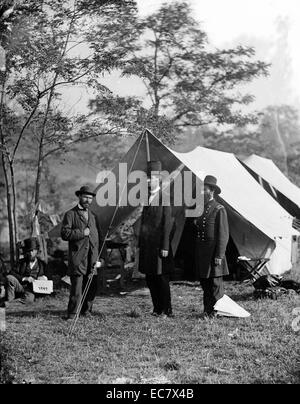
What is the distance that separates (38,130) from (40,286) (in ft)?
15.2

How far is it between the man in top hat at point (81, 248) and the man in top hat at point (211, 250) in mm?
1288

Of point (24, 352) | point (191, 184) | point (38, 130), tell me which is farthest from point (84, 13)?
point (24, 352)

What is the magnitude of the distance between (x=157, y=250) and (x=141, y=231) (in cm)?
40

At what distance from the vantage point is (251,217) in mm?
9102

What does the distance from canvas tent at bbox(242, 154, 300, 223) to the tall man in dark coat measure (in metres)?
5.67

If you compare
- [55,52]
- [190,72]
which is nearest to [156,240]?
[55,52]

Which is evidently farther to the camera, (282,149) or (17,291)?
(282,149)

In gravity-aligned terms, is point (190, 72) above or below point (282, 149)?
above

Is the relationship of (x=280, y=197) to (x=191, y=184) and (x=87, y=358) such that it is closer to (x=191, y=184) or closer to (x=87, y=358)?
(x=191, y=184)

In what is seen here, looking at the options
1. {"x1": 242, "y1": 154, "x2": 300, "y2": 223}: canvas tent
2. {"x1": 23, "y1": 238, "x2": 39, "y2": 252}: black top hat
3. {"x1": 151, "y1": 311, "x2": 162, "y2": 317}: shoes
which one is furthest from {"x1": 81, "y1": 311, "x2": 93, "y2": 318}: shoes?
{"x1": 242, "y1": 154, "x2": 300, "y2": 223}: canvas tent

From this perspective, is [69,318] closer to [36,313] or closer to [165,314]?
[36,313]

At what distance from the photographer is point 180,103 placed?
1588cm

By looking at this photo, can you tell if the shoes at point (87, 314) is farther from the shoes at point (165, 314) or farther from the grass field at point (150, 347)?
the shoes at point (165, 314)
